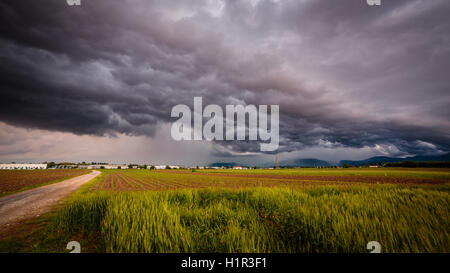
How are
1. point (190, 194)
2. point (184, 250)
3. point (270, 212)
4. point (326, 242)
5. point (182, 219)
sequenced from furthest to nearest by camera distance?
1. point (190, 194)
2. point (270, 212)
3. point (182, 219)
4. point (326, 242)
5. point (184, 250)

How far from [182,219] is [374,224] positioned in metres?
5.41

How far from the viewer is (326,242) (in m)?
4.15

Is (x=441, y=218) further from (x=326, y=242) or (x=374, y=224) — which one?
(x=326, y=242)

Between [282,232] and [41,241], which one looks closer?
[282,232]

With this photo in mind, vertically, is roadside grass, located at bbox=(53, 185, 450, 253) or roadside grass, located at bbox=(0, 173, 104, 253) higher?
roadside grass, located at bbox=(53, 185, 450, 253)

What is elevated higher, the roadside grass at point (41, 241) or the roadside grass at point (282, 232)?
the roadside grass at point (282, 232)

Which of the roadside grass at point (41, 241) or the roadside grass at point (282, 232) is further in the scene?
the roadside grass at point (41, 241)

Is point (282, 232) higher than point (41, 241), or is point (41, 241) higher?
point (282, 232)

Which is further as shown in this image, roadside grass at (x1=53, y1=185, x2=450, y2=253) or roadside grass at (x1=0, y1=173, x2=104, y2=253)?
roadside grass at (x1=0, y1=173, x2=104, y2=253)
